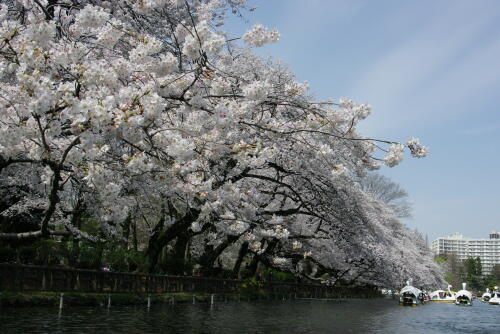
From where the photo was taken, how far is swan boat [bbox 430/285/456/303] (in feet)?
214

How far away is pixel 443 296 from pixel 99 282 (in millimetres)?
56041

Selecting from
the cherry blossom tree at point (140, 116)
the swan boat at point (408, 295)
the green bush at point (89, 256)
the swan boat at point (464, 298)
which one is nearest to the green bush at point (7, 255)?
the cherry blossom tree at point (140, 116)

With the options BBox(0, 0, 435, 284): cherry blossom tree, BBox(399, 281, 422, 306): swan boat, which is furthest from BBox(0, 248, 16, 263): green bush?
BBox(399, 281, 422, 306): swan boat

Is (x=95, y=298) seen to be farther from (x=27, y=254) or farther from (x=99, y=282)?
(x=27, y=254)

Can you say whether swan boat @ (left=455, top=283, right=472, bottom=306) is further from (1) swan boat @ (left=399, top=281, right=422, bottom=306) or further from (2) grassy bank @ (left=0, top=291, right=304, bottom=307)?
(2) grassy bank @ (left=0, top=291, right=304, bottom=307)

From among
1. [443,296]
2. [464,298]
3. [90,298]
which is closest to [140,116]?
[90,298]

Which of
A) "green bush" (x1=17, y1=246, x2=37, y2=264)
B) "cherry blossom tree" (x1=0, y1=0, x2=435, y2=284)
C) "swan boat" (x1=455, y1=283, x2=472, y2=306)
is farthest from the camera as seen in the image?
"swan boat" (x1=455, y1=283, x2=472, y2=306)

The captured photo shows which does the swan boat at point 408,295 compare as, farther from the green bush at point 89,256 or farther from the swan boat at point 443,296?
the green bush at point 89,256

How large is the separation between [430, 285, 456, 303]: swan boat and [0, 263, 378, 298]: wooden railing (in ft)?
124

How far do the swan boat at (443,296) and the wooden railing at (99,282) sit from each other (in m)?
37.9

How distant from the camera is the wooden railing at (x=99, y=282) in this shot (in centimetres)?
1725

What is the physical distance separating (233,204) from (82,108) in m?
10.3

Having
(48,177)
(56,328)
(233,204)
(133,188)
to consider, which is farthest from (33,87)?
(233,204)

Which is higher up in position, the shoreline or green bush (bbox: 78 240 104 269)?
green bush (bbox: 78 240 104 269)
